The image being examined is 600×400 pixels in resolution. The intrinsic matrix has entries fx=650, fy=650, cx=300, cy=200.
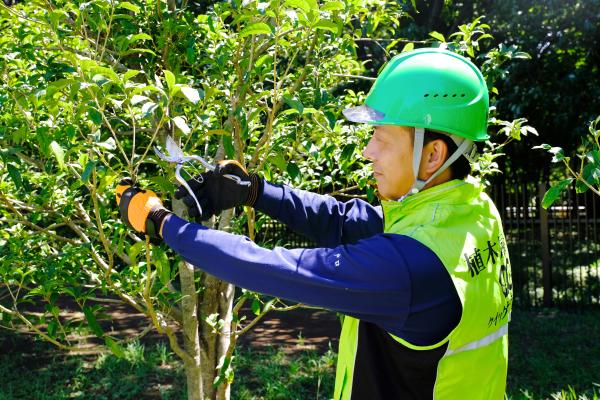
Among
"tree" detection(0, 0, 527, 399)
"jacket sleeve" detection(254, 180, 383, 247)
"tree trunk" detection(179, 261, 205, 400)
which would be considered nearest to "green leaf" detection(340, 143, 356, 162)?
"tree" detection(0, 0, 527, 399)

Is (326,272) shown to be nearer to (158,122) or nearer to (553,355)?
(158,122)

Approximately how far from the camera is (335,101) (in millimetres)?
2936

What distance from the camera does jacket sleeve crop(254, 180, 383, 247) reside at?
2.39 m

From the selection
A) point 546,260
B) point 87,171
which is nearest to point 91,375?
point 87,171

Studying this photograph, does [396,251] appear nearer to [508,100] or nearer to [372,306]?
[372,306]

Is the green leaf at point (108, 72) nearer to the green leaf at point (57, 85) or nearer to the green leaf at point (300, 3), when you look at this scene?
the green leaf at point (57, 85)

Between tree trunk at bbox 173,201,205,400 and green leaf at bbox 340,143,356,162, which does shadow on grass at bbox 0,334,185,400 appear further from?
green leaf at bbox 340,143,356,162

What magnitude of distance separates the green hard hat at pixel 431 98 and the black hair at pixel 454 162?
40 millimetres

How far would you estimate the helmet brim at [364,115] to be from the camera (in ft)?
6.30

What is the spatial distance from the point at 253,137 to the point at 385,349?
1671mm

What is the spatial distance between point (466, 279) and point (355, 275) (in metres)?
0.31

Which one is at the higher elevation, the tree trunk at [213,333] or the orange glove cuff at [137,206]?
the orange glove cuff at [137,206]

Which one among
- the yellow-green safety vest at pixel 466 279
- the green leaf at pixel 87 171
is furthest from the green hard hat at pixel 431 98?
the green leaf at pixel 87 171

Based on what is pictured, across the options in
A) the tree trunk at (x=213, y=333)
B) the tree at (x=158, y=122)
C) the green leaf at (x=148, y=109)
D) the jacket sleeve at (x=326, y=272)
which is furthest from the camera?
the tree trunk at (x=213, y=333)
